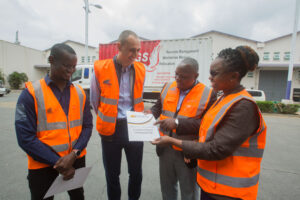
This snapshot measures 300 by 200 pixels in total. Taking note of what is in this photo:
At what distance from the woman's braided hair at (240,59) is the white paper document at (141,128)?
0.77 m

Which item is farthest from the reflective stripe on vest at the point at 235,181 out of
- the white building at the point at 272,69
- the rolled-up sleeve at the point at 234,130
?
the white building at the point at 272,69

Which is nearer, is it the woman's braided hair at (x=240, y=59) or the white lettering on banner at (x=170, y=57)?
the woman's braided hair at (x=240, y=59)

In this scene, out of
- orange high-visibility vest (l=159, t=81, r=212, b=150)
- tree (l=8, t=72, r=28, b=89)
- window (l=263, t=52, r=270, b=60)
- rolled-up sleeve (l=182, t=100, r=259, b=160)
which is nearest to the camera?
rolled-up sleeve (l=182, t=100, r=259, b=160)

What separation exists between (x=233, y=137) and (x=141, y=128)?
0.75 metres

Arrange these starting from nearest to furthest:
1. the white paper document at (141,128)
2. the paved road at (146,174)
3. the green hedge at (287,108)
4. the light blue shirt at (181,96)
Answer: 1. the white paper document at (141,128)
2. the light blue shirt at (181,96)
3. the paved road at (146,174)
4. the green hedge at (287,108)

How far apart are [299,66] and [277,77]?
7.21 ft

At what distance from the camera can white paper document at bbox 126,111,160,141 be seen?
4.45 feet

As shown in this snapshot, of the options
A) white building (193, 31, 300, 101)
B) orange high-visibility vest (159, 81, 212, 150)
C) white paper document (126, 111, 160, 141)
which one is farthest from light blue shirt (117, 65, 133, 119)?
white building (193, 31, 300, 101)

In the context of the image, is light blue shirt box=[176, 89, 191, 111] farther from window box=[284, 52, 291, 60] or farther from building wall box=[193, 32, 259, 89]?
window box=[284, 52, 291, 60]

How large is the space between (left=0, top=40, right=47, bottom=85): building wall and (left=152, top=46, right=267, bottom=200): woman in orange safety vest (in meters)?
31.2

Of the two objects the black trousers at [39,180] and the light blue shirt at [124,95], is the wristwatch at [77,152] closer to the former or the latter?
the black trousers at [39,180]

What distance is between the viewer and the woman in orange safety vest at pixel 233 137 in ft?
3.18

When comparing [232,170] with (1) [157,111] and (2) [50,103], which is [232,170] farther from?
(2) [50,103]

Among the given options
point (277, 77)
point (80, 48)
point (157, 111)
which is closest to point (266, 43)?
point (277, 77)
